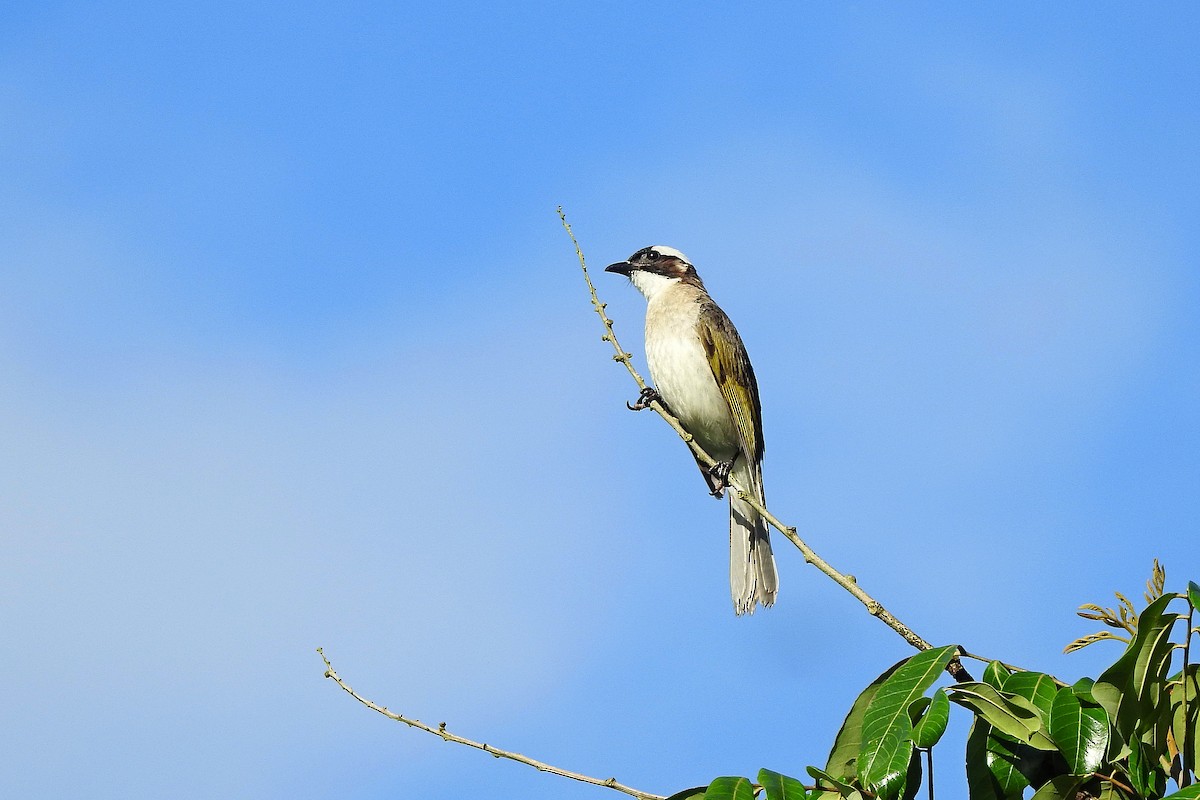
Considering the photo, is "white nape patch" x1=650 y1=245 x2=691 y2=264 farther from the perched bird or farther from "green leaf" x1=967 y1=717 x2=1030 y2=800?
"green leaf" x1=967 y1=717 x2=1030 y2=800

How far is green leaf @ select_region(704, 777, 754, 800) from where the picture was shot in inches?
92.8

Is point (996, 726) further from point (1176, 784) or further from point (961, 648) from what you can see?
point (1176, 784)

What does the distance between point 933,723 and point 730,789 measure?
1.33 feet

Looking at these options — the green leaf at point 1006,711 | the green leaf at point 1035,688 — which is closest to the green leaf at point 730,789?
the green leaf at point 1006,711

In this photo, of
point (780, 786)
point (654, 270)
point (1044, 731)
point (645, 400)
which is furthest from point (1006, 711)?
point (654, 270)

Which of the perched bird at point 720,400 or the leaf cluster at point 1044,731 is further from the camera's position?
the perched bird at point 720,400

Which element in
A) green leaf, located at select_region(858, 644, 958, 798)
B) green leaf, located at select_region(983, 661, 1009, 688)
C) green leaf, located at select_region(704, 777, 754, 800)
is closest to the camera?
green leaf, located at select_region(858, 644, 958, 798)

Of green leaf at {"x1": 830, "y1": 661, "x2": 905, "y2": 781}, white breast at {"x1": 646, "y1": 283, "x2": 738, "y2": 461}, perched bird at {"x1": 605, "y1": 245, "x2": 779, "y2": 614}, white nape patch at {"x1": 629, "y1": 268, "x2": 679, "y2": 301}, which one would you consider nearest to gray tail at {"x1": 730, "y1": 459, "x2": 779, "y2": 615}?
perched bird at {"x1": 605, "y1": 245, "x2": 779, "y2": 614}

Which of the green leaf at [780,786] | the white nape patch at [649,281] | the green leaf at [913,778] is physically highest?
the white nape patch at [649,281]

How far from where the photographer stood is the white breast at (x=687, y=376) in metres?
7.93

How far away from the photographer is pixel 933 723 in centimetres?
228

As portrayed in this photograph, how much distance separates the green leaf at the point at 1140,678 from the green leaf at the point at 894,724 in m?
0.30

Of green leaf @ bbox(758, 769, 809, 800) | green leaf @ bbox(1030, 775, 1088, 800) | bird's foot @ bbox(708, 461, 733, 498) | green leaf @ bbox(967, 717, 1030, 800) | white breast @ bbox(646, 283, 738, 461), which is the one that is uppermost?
white breast @ bbox(646, 283, 738, 461)

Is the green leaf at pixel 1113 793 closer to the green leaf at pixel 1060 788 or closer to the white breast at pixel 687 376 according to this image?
the green leaf at pixel 1060 788
